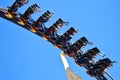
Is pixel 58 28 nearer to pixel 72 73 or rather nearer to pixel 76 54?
pixel 76 54

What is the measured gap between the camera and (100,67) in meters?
20.6

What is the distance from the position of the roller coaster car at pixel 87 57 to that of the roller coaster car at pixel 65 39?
1.53 metres

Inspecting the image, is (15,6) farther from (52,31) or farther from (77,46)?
(77,46)

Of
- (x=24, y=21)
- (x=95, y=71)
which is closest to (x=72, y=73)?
(x=95, y=71)

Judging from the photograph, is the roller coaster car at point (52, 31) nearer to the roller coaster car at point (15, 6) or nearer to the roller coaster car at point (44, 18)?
the roller coaster car at point (44, 18)

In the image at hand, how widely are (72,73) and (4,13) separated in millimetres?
7577

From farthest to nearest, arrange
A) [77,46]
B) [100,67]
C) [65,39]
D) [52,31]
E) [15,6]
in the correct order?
[15,6] < [52,31] < [65,39] < [77,46] < [100,67]

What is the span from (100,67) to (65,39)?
3496mm

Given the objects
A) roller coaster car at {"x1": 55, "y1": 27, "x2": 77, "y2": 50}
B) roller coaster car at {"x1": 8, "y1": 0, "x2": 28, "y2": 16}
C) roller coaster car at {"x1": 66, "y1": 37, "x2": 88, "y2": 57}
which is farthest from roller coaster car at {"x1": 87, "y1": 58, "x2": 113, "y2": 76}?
roller coaster car at {"x1": 8, "y1": 0, "x2": 28, "y2": 16}

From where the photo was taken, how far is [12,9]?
22.6m

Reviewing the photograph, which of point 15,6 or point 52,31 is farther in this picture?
point 15,6

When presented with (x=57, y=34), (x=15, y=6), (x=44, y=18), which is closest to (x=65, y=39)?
(x=57, y=34)

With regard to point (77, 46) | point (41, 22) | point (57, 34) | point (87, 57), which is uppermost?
point (41, 22)

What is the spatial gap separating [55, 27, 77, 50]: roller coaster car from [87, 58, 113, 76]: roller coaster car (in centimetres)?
276
